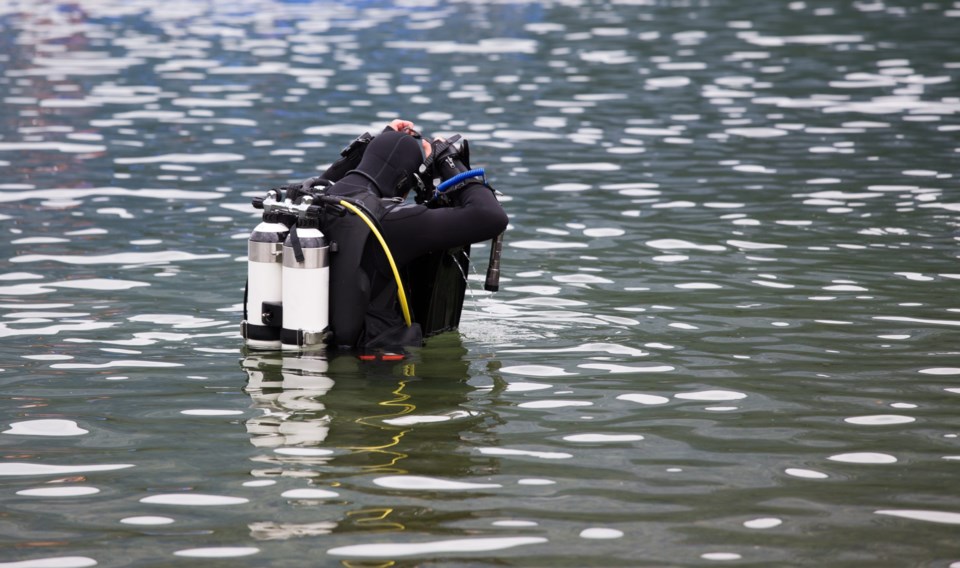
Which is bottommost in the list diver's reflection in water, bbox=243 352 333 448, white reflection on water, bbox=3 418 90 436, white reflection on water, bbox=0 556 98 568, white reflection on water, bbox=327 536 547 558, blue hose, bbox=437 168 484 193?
white reflection on water, bbox=0 556 98 568

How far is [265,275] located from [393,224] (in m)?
0.83

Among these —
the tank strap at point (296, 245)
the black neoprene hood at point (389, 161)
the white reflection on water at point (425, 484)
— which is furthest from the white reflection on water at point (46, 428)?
the black neoprene hood at point (389, 161)

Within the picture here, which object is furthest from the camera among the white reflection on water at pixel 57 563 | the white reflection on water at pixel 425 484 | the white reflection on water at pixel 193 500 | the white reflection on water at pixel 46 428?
the white reflection on water at pixel 46 428

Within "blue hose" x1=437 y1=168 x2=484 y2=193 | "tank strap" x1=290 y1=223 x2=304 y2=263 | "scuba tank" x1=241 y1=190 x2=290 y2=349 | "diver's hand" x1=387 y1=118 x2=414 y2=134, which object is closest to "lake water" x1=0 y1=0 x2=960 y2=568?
"scuba tank" x1=241 y1=190 x2=290 y2=349

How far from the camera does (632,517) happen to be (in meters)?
5.94

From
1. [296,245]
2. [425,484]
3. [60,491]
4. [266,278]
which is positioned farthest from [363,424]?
[60,491]

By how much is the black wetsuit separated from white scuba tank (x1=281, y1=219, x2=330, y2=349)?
0.12 m

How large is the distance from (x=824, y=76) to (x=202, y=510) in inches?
851

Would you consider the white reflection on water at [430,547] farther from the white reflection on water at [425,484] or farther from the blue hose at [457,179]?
the blue hose at [457,179]

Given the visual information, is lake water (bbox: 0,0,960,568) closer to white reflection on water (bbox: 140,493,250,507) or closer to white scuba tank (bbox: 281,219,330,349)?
white reflection on water (bbox: 140,493,250,507)

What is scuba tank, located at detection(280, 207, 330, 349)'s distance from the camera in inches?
309

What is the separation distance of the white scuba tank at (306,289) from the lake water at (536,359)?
28cm

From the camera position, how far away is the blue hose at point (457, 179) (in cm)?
828

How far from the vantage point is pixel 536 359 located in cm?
870
